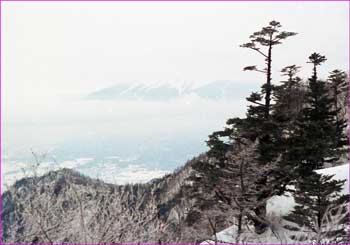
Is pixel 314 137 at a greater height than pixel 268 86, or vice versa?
pixel 268 86

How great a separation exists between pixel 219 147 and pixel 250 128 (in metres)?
2.14

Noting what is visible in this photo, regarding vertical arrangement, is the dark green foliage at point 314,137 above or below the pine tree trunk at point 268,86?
below

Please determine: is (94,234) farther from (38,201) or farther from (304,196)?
(304,196)

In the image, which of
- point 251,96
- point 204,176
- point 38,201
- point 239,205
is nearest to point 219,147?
point 204,176

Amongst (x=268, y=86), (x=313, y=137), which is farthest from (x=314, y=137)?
(x=268, y=86)

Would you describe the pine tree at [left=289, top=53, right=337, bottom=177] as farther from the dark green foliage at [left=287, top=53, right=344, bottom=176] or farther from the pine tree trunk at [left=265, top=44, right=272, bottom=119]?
the pine tree trunk at [left=265, top=44, right=272, bottom=119]

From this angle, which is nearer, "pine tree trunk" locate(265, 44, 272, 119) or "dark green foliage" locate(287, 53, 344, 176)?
"dark green foliage" locate(287, 53, 344, 176)

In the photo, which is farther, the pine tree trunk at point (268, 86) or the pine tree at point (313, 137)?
the pine tree trunk at point (268, 86)

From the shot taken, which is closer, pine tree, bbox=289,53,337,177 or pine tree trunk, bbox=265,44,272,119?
pine tree, bbox=289,53,337,177

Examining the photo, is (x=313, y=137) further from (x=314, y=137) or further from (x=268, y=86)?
(x=268, y=86)

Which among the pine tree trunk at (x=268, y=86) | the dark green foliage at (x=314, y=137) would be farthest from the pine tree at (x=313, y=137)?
the pine tree trunk at (x=268, y=86)

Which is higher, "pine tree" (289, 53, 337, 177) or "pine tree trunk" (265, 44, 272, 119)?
"pine tree trunk" (265, 44, 272, 119)

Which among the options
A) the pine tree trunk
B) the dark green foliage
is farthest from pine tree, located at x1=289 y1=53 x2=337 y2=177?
the pine tree trunk

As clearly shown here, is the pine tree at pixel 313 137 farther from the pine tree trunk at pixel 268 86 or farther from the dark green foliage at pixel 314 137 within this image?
the pine tree trunk at pixel 268 86
